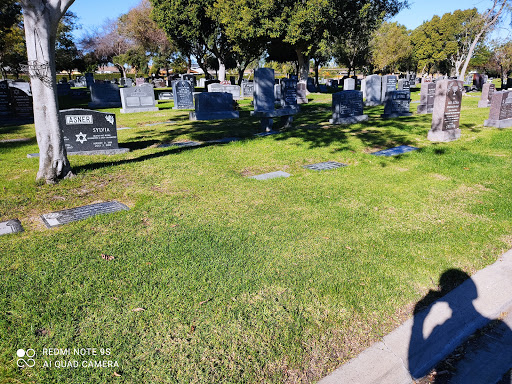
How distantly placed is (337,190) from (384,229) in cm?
167

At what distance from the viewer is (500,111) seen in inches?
471

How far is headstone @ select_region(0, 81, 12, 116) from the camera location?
1658cm

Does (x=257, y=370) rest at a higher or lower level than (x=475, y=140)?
lower

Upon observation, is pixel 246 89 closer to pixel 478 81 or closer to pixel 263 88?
pixel 263 88

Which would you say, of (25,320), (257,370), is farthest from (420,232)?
(25,320)

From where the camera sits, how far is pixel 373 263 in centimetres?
372

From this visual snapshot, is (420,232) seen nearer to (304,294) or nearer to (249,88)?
(304,294)

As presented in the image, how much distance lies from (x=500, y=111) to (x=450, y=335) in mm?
12036

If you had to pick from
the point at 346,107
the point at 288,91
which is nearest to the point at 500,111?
the point at 346,107

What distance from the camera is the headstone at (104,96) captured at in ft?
73.2

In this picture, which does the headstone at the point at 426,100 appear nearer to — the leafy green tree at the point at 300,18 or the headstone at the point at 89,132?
the leafy green tree at the point at 300,18

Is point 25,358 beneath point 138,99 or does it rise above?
beneath

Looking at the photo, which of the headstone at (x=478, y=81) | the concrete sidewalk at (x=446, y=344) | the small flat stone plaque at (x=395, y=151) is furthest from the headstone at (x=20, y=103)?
the headstone at (x=478, y=81)

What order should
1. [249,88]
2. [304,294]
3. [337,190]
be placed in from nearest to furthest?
[304,294] < [337,190] < [249,88]
